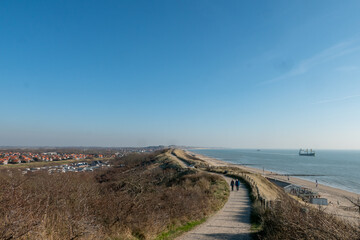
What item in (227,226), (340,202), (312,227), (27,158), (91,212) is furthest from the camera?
(27,158)

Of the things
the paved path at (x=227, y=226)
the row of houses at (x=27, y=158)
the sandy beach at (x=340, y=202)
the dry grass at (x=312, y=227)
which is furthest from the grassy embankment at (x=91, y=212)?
the row of houses at (x=27, y=158)

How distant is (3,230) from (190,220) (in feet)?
33.4

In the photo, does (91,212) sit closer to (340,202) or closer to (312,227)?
(312,227)

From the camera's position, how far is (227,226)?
475 inches

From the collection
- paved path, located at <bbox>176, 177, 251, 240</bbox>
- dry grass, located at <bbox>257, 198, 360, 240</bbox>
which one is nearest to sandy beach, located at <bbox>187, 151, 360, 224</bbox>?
dry grass, located at <bbox>257, 198, 360, 240</bbox>

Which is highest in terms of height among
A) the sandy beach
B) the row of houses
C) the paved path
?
the paved path

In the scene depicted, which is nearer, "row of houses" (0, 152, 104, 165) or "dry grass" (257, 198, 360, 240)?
"dry grass" (257, 198, 360, 240)

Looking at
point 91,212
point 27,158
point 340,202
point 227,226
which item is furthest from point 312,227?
point 27,158

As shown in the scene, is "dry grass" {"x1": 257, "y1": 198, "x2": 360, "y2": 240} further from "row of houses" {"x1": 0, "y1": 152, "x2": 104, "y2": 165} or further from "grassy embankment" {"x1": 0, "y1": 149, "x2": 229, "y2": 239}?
"row of houses" {"x1": 0, "y1": 152, "x2": 104, "y2": 165}

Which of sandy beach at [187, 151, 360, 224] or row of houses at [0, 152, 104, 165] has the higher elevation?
sandy beach at [187, 151, 360, 224]

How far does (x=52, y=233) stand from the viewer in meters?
5.89

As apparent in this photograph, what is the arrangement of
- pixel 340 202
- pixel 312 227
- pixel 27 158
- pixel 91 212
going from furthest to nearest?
pixel 27 158
pixel 340 202
pixel 91 212
pixel 312 227

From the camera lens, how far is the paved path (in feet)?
34.2

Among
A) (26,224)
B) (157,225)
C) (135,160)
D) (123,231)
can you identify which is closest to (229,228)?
(157,225)
